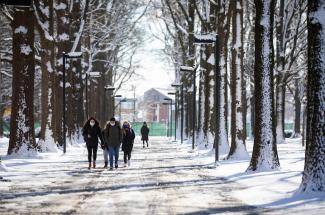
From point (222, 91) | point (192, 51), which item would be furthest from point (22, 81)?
point (192, 51)

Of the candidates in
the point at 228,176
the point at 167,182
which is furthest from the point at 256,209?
the point at 228,176

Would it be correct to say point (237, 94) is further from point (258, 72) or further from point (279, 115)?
point (279, 115)

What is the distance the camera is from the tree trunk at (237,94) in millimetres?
23969

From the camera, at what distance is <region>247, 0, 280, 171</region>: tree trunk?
17.6m

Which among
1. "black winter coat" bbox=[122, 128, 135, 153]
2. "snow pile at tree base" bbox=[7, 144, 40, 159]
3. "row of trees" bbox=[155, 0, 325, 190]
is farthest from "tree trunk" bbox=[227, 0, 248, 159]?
"snow pile at tree base" bbox=[7, 144, 40, 159]

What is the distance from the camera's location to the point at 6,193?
12961 mm

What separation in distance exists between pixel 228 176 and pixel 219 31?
12.9 metres

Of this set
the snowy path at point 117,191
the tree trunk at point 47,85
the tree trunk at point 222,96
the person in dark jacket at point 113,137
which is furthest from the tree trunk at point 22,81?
the tree trunk at point 222,96

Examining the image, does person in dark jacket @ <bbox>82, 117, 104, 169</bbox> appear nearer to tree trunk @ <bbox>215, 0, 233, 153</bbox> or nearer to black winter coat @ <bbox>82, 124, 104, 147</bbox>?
black winter coat @ <bbox>82, 124, 104, 147</bbox>

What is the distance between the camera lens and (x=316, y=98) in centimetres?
1244

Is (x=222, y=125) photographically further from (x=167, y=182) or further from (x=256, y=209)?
(x=256, y=209)

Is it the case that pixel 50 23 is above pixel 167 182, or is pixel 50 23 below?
above

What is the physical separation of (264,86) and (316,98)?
17.2 ft

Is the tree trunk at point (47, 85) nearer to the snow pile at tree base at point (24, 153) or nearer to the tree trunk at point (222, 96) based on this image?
the snow pile at tree base at point (24, 153)
